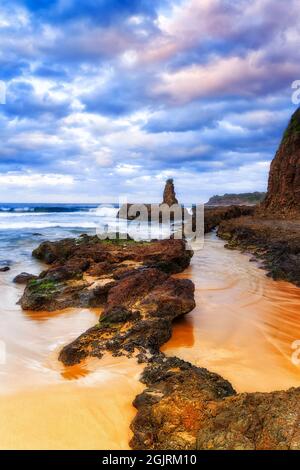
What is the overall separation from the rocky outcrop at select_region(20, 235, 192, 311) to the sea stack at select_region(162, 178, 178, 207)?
42.6 m

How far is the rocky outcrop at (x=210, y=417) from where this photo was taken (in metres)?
2.53

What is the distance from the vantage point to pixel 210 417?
2867 mm

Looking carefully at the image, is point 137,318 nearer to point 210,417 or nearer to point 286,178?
point 210,417

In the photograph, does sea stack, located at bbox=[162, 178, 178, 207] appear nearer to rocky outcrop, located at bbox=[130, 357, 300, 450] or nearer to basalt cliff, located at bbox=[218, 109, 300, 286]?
basalt cliff, located at bbox=[218, 109, 300, 286]

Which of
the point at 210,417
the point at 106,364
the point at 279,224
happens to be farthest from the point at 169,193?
the point at 210,417

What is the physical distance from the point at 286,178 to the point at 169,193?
32.7 metres

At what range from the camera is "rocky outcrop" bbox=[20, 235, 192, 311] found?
7.31 metres

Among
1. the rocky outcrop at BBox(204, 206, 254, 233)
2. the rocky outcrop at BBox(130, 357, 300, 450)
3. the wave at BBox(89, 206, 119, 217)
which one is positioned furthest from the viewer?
the wave at BBox(89, 206, 119, 217)

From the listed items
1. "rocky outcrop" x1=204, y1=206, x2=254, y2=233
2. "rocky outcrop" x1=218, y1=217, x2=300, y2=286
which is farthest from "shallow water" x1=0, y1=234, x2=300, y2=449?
"rocky outcrop" x1=204, y1=206, x2=254, y2=233

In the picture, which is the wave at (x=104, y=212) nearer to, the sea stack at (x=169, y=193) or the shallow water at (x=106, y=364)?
the sea stack at (x=169, y=193)

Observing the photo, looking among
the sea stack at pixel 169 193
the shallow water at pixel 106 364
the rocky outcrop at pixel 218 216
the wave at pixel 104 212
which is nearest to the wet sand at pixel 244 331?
the shallow water at pixel 106 364
